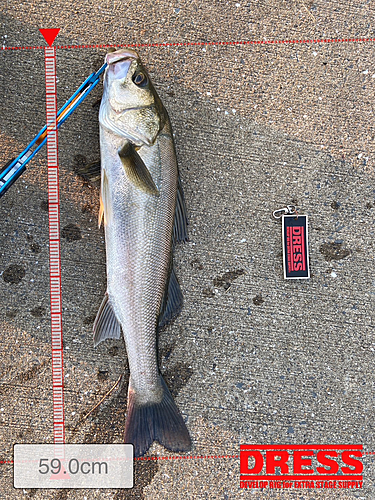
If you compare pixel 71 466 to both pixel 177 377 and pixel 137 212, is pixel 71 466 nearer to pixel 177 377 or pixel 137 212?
pixel 177 377

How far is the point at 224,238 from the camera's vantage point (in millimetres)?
2459

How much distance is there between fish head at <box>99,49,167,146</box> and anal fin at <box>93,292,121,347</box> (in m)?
1.00

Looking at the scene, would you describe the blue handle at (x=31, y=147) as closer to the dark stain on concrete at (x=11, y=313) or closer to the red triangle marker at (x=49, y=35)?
the red triangle marker at (x=49, y=35)

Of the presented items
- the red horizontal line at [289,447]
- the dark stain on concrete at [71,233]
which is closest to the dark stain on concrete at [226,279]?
the dark stain on concrete at [71,233]

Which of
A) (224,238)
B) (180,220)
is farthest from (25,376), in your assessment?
(224,238)

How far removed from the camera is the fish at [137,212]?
6.62 feet

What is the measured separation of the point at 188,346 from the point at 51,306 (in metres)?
0.94

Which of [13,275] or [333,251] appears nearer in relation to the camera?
[13,275]

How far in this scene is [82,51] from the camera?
2.40 m

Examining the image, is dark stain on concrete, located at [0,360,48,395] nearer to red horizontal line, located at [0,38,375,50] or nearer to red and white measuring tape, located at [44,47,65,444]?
red and white measuring tape, located at [44,47,65,444]

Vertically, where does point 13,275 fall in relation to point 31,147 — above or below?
below

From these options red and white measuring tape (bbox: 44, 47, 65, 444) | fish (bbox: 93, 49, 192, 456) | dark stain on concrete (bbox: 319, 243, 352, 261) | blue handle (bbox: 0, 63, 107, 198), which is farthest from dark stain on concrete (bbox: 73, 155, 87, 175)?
dark stain on concrete (bbox: 319, 243, 352, 261)

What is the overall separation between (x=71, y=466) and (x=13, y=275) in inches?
50.9

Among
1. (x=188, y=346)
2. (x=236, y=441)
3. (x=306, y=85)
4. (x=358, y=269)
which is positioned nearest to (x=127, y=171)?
(x=188, y=346)
